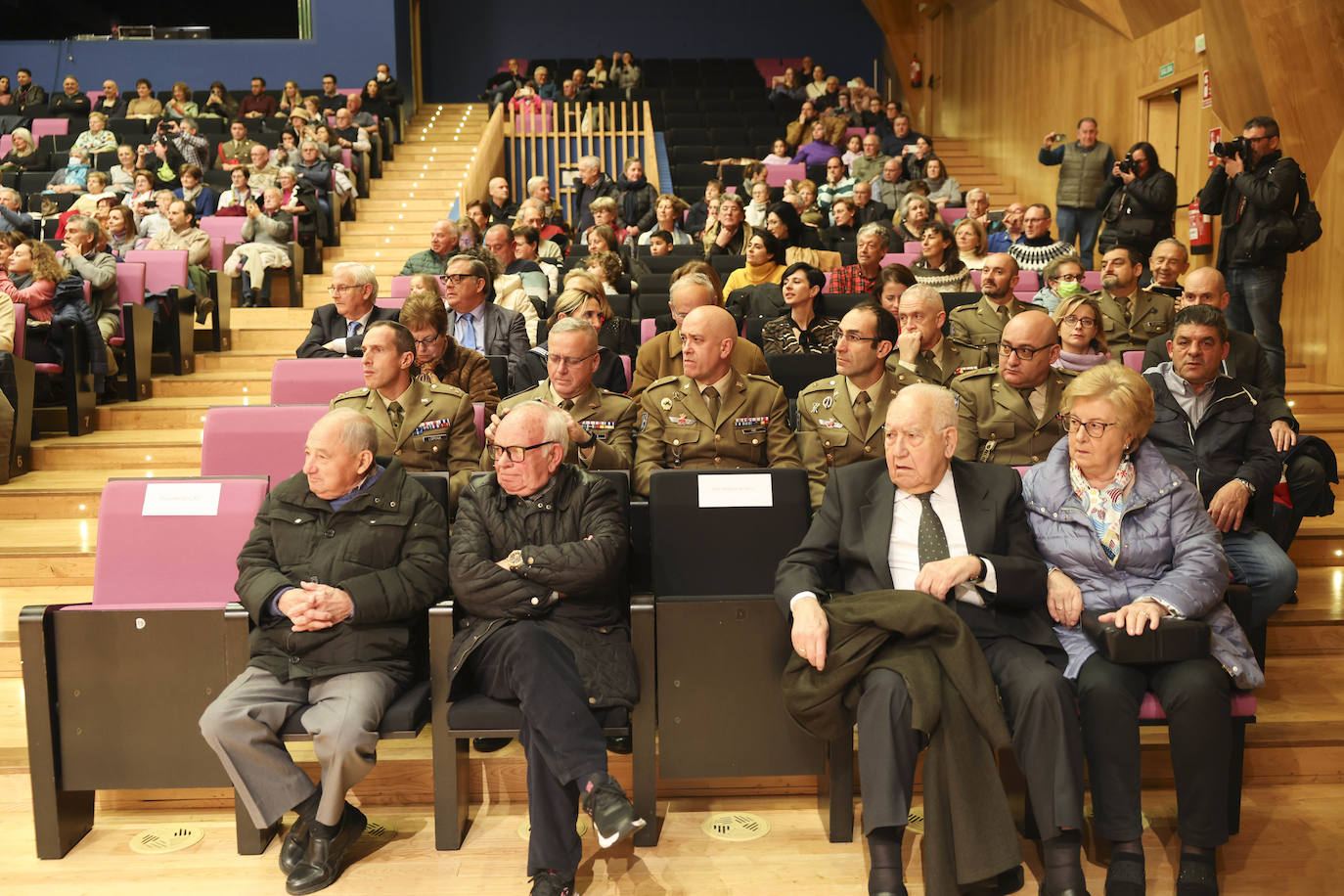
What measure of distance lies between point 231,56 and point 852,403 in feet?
38.5

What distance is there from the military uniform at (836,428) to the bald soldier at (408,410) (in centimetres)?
91

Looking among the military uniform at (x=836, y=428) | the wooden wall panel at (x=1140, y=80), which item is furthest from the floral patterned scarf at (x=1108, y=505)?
the wooden wall panel at (x=1140, y=80)

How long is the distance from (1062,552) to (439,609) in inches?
50.2

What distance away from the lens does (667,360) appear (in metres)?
3.62

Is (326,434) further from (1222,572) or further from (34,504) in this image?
(34,504)

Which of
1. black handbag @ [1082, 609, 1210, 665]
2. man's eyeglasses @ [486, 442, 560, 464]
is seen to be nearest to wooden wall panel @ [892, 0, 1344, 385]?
black handbag @ [1082, 609, 1210, 665]

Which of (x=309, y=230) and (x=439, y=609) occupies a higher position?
(x=309, y=230)

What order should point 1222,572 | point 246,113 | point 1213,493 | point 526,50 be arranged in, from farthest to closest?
point 526,50
point 246,113
point 1213,493
point 1222,572

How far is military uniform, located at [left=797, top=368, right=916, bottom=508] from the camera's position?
2998 mm

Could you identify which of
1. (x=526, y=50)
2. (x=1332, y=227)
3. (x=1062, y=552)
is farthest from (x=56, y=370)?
(x=526, y=50)

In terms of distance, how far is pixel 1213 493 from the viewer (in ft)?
9.35

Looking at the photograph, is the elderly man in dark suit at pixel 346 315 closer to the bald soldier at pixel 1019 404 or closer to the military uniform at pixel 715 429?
the military uniform at pixel 715 429

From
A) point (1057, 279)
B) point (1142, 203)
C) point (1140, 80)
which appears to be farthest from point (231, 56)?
point (1057, 279)

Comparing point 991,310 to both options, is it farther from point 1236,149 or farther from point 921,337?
point 1236,149
